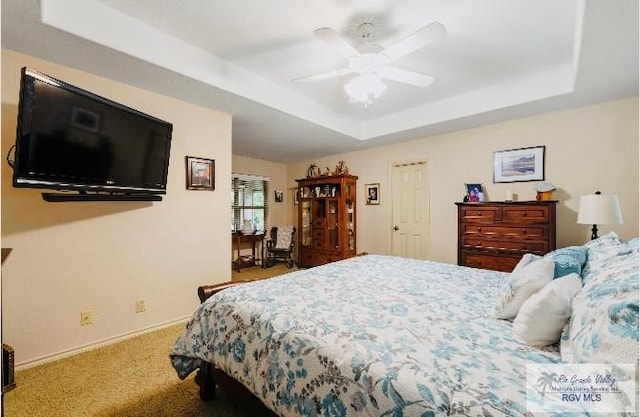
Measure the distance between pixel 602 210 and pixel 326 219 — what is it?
374 cm

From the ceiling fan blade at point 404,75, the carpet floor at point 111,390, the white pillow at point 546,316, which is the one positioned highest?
the ceiling fan blade at point 404,75

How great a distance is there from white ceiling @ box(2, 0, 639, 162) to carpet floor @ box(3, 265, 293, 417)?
2.29 m

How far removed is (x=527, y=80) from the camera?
300 centimetres

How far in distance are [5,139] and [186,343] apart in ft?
6.54

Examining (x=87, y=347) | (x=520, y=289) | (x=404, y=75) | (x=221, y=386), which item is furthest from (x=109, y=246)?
(x=520, y=289)

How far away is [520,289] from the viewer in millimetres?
1317

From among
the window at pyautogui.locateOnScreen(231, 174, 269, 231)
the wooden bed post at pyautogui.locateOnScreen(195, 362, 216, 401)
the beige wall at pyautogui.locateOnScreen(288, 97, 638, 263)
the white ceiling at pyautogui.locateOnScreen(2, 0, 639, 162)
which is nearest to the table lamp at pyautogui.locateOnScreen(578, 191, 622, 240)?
the beige wall at pyautogui.locateOnScreen(288, 97, 638, 263)

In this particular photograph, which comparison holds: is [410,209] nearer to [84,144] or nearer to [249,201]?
[249,201]

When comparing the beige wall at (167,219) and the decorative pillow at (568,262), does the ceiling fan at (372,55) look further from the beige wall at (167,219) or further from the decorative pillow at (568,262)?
the beige wall at (167,219)

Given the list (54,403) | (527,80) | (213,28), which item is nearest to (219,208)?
(213,28)

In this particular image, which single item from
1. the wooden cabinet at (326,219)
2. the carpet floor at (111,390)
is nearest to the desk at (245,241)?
the wooden cabinet at (326,219)

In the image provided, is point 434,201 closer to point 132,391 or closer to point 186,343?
point 186,343

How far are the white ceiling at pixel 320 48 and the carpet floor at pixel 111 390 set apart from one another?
2293mm

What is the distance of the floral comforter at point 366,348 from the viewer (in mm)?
876
